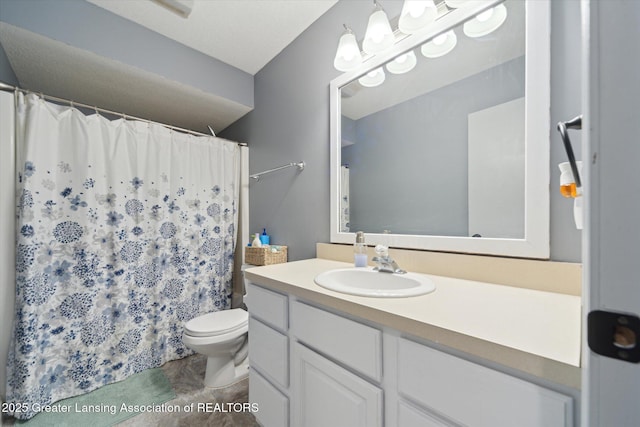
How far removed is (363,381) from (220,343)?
109 cm

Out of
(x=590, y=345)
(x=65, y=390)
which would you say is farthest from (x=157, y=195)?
(x=590, y=345)

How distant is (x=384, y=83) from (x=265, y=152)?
1.13 meters

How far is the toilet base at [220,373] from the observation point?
1530 mm

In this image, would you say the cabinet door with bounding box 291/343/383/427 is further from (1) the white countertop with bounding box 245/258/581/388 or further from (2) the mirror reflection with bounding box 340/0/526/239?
(2) the mirror reflection with bounding box 340/0/526/239

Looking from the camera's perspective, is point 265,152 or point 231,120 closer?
point 265,152

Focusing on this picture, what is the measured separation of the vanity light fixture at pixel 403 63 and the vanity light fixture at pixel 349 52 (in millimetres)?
180

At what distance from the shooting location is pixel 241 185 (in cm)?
229

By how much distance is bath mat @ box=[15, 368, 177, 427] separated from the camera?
127 centimetres

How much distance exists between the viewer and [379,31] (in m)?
1.14

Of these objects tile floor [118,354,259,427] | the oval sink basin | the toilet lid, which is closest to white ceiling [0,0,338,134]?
the oval sink basin

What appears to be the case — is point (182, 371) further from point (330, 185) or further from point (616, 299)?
point (616, 299)

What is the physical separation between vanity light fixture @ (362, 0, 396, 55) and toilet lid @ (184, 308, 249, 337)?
5.83 feet

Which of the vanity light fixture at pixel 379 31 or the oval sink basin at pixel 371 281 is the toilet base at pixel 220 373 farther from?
the vanity light fixture at pixel 379 31

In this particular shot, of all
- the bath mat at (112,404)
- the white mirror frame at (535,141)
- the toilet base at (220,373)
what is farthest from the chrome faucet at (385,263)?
the bath mat at (112,404)
